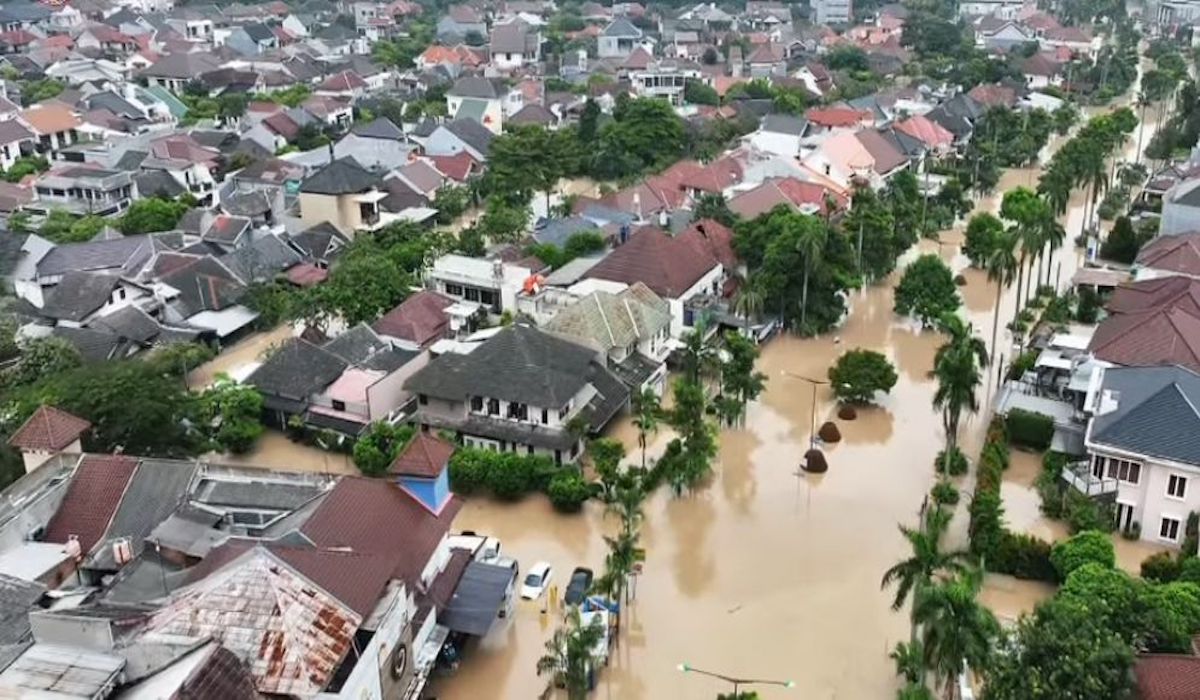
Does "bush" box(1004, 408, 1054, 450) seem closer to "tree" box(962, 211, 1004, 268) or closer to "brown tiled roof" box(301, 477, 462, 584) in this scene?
"tree" box(962, 211, 1004, 268)

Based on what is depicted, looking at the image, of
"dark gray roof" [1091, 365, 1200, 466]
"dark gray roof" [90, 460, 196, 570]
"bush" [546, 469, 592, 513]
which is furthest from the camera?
"bush" [546, 469, 592, 513]

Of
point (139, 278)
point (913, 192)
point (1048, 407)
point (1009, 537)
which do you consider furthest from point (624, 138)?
point (1009, 537)

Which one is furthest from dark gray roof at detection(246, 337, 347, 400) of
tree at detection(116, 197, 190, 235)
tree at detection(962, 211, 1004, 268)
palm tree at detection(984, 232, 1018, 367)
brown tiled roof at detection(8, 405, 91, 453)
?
tree at detection(962, 211, 1004, 268)

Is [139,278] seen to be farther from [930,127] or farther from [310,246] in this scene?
[930,127]

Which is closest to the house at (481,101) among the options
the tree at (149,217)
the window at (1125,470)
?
the tree at (149,217)

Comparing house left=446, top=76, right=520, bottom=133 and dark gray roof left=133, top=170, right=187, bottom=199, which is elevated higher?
house left=446, top=76, right=520, bottom=133

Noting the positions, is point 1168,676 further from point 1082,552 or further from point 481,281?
point 481,281

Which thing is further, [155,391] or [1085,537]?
[155,391]
